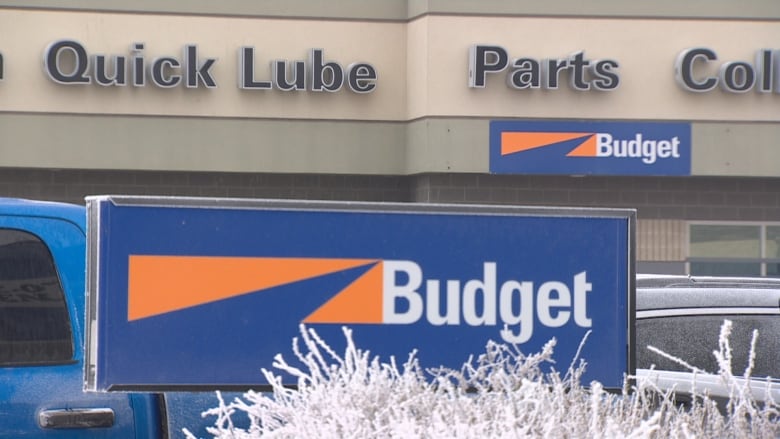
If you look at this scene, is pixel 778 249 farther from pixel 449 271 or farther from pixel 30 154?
pixel 449 271

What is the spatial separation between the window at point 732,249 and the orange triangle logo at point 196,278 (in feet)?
57.8

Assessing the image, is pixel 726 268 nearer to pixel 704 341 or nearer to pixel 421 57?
pixel 421 57

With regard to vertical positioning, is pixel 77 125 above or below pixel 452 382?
above

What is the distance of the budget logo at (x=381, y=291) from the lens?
15.0ft

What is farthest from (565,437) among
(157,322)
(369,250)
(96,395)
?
(96,395)

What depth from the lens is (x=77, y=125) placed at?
67.4 feet

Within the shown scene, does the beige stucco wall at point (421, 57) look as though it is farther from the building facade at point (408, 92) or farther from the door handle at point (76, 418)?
the door handle at point (76, 418)

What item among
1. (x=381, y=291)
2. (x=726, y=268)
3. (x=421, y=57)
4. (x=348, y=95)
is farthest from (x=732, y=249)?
(x=381, y=291)

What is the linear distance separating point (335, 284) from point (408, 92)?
16.5m

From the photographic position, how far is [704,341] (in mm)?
5973

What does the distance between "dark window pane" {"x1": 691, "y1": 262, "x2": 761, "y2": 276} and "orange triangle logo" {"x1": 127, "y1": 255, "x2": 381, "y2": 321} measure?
17.7m

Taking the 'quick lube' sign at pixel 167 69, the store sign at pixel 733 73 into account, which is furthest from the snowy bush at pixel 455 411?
the store sign at pixel 733 73

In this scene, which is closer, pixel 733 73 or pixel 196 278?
pixel 196 278

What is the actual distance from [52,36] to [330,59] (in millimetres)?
4678
